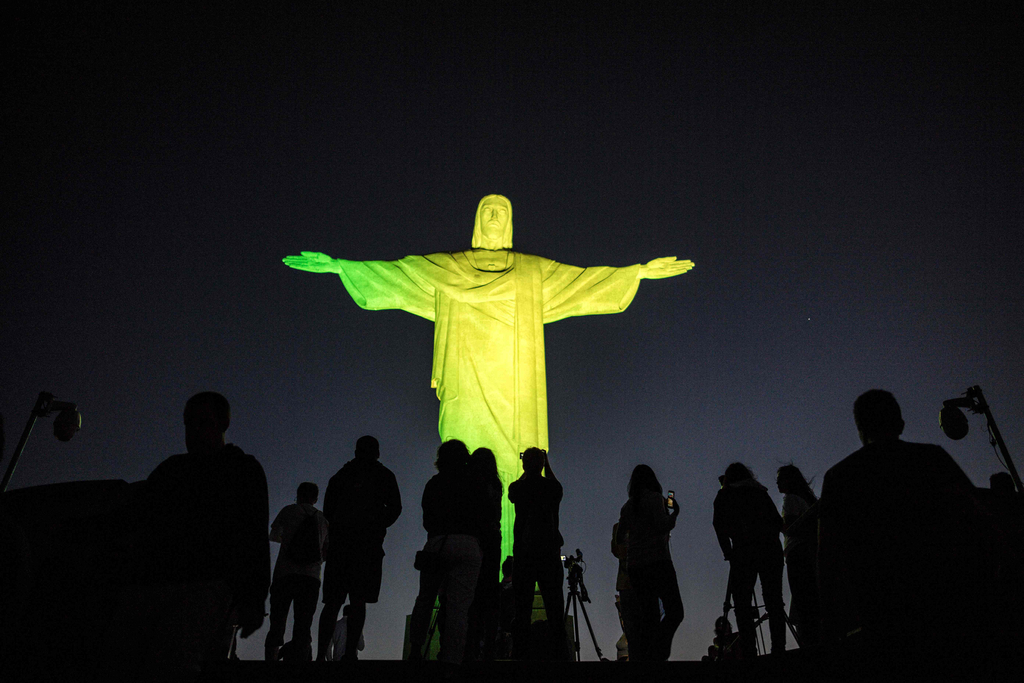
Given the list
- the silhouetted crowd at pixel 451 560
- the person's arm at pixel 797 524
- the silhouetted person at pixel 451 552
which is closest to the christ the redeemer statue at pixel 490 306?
the person's arm at pixel 797 524

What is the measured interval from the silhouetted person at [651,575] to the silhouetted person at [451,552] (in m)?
1.24

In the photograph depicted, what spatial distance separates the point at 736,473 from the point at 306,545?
3461 mm

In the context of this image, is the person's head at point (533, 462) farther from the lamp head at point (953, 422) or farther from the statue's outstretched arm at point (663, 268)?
the lamp head at point (953, 422)

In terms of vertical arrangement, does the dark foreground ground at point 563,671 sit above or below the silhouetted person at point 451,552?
below

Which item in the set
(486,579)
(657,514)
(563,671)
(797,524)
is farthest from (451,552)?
(797,524)

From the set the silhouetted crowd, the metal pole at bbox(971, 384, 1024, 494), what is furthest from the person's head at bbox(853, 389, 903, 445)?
the metal pole at bbox(971, 384, 1024, 494)

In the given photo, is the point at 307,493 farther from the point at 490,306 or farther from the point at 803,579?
the point at 490,306

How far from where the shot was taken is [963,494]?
341cm

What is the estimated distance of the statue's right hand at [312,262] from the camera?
10656mm

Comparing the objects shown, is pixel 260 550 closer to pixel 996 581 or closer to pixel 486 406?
pixel 996 581

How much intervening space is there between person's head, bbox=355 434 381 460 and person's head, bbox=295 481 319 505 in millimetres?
696

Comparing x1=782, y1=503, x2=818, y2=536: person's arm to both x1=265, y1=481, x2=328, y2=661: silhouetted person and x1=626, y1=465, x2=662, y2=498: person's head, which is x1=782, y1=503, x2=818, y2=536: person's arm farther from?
x1=265, y1=481, x2=328, y2=661: silhouetted person

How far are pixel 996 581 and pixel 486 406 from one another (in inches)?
294

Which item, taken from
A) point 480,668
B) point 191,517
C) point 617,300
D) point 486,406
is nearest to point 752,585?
point 480,668
